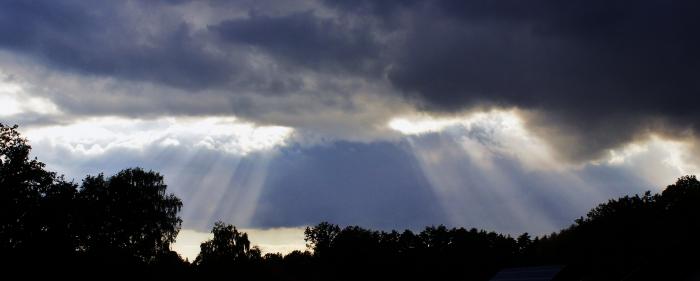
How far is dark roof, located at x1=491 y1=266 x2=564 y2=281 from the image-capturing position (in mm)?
28663

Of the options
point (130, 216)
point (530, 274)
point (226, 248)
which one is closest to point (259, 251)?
point (226, 248)

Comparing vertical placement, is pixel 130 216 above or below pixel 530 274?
above

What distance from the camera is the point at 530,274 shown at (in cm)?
3002

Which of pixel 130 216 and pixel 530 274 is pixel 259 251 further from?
pixel 530 274

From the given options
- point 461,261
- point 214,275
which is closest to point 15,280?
point 214,275

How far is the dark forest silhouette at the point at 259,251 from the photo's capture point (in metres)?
61.9

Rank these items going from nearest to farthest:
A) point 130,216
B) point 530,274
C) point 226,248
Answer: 1. point 530,274
2. point 130,216
3. point 226,248

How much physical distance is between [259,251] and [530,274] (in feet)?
275

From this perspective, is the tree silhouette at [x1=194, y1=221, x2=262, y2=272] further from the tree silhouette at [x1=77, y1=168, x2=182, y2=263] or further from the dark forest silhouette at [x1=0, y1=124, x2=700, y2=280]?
the tree silhouette at [x1=77, y1=168, x2=182, y2=263]

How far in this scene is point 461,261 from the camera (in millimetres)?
118000

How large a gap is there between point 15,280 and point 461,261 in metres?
79.5

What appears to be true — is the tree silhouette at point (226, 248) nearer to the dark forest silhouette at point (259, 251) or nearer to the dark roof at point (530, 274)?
the dark forest silhouette at point (259, 251)

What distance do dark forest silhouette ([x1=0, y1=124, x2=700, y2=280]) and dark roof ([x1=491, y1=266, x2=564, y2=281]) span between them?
1100 mm

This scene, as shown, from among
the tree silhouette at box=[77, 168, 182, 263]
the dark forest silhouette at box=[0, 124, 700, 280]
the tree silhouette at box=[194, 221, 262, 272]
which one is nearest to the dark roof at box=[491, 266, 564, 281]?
the dark forest silhouette at box=[0, 124, 700, 280]
